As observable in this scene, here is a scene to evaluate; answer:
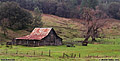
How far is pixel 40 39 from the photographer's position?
210 ft

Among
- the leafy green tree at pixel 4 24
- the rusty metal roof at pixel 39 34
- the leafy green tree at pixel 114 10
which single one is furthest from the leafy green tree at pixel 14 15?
the leafy green tree at pixel 114 10

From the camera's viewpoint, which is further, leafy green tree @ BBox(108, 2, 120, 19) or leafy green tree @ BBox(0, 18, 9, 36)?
leafy green tree @ BBox(108, 2, 120, 19)

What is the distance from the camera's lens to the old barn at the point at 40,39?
6494 centimetres

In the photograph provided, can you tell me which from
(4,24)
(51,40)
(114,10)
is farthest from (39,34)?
(114,10)

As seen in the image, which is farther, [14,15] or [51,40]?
[14,15]

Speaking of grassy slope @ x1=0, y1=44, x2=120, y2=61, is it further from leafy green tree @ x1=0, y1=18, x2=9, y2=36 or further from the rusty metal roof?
leafy green tree @ x1=0, y1=18, x2=9, y2=36

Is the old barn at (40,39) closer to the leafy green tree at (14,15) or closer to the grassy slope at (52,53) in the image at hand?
the grassy slope at (52,53)

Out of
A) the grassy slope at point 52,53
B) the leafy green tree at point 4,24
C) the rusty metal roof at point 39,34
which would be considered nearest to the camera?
the grassy slope at point 52,53

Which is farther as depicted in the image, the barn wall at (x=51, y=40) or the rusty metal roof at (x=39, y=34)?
the barn wall at (x=51, y=40)

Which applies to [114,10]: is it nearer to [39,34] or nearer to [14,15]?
[14,15]

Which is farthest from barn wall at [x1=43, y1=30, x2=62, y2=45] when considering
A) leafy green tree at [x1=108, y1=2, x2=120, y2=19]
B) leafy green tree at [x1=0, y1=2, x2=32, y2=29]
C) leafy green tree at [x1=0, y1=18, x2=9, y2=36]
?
leafy green tree at [x1=108, y1=2, x2=120, y2=19]

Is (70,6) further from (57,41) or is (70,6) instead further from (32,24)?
(57,41)

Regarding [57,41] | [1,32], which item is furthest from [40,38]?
[1,32]

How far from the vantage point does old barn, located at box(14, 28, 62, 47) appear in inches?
2557
